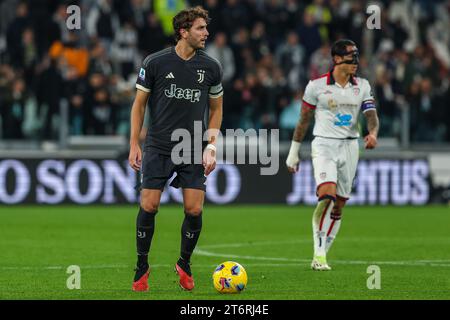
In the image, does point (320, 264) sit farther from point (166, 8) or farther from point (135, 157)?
point (166, 8)

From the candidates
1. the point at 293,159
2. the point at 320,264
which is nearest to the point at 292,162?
the point at 293,159

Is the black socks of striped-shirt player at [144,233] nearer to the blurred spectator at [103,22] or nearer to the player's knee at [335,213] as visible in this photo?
the player's knee at [335,213]

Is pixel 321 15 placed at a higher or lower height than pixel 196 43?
higher

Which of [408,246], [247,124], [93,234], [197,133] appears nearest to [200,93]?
[197,133]

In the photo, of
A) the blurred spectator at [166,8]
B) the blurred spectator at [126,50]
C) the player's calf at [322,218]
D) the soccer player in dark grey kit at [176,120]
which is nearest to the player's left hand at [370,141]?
the player's calf at [322,218]

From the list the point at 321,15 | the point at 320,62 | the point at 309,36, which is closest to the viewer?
the point at 320,62

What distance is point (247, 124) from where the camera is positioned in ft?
77.7

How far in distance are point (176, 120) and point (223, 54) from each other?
14056 millimetres

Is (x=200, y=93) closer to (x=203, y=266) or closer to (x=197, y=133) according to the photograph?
(x=197, y=133)

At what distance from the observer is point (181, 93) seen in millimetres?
10969

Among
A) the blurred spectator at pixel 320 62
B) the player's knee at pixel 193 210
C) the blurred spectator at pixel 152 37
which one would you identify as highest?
the blurred spectator at pixel 152 37

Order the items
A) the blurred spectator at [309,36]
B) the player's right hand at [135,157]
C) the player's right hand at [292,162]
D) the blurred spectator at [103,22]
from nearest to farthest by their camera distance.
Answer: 1. the player's right hand at [135,157]
2. the player's right hand at [292,162]
3. the blurred spectator at [103,22]
4. the blurred spectator at [309,36]

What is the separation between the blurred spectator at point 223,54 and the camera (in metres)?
24.8

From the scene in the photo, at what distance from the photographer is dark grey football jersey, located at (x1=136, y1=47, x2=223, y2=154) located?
35.9 feet
